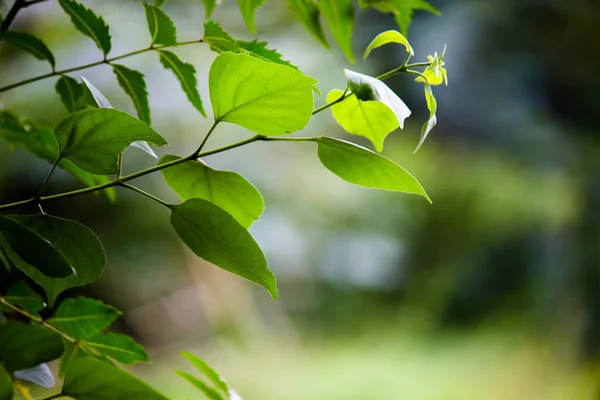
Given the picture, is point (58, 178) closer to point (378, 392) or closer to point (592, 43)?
point (378, 392)

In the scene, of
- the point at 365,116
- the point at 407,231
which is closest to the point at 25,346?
the point at 365,116

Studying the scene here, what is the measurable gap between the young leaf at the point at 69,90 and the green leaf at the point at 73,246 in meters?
0.10

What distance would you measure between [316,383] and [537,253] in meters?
0.61

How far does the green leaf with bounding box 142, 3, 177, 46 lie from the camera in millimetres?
221

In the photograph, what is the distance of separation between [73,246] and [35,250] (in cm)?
2

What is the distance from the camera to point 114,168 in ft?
0.51

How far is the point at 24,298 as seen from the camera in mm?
231

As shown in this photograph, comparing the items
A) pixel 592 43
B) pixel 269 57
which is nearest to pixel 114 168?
pixel 269 57

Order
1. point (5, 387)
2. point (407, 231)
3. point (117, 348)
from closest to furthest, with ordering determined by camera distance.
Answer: point (5, 387) < point (117, 348) < point (407, 231)

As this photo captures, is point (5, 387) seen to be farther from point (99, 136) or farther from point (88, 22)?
point (88, 22)

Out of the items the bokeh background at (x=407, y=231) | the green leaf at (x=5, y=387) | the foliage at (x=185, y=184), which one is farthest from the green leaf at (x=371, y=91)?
the bokeh background at (x=407, y=231)

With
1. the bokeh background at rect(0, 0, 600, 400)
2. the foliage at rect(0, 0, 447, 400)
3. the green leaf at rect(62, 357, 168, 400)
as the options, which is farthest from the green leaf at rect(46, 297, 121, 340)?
the bokeh background at rect(0, 0, 600, 400)

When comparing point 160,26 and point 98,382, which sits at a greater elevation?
point 160,26

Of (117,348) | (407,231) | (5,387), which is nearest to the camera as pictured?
(5,387)
